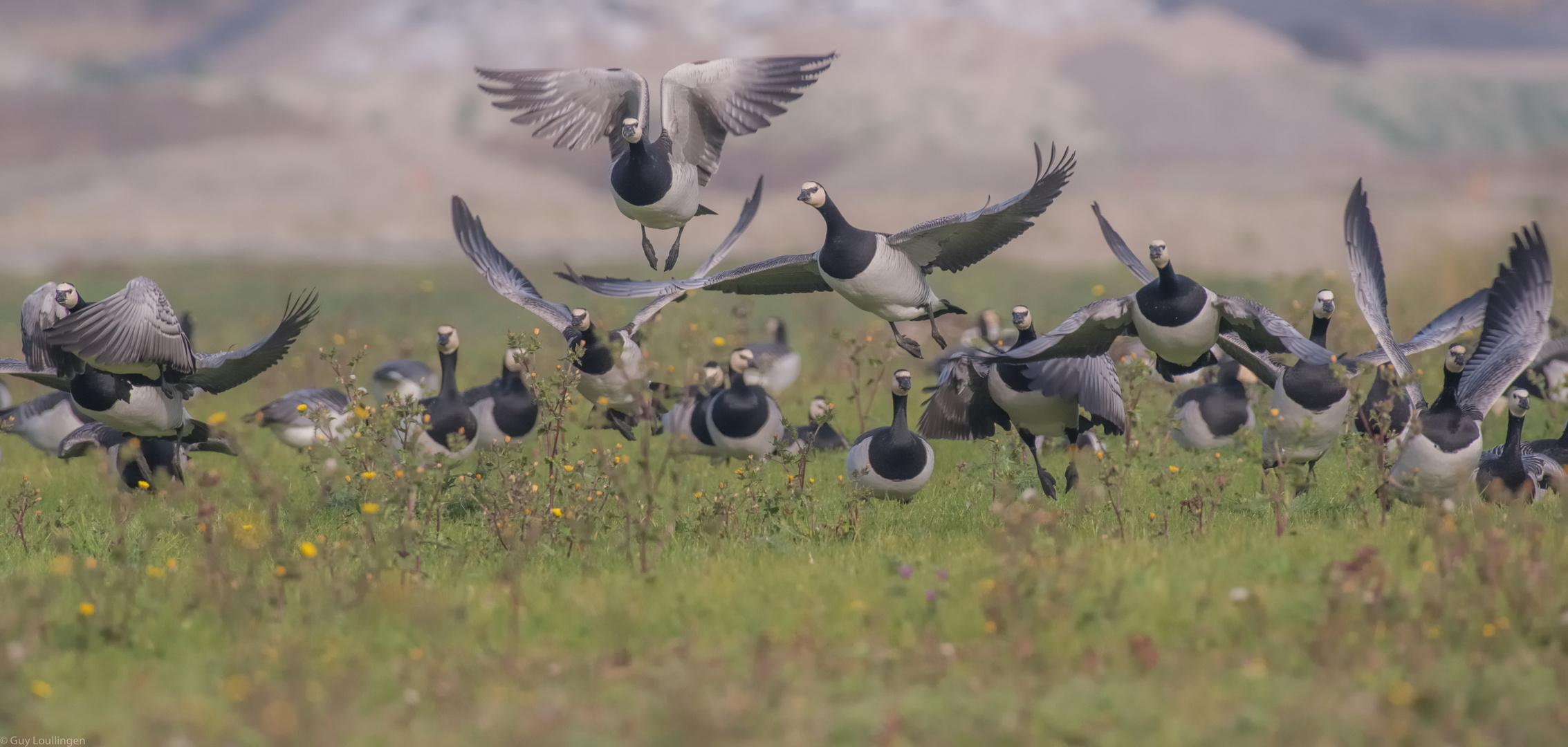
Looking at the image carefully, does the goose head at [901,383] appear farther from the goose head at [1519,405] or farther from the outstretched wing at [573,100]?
the goose head at [1519,405]

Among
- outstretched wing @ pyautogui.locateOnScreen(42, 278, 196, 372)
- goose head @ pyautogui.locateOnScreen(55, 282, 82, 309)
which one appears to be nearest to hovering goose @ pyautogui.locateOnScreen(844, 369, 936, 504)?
outstretched wing @ pyautogui.locateOnScreen(42, 278, 196, 372)

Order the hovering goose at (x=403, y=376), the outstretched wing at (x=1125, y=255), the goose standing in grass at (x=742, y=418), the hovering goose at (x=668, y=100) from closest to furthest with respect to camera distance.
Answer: the outstretched wing at (x=1125, y=255)
the hovering goose at (x=668, y=100)
the goose standing in grass at (x=742, y=418)
the hovering goose at (x=403, y=376)

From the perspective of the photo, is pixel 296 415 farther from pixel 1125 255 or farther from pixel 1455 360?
pixel 1455 360

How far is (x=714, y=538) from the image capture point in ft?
28.2

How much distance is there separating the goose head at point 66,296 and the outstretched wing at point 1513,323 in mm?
9120

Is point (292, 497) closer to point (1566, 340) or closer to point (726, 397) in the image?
point (726, 397)

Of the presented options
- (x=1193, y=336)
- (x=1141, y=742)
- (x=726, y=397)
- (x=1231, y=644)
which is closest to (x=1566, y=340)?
(x=1193, y=336)

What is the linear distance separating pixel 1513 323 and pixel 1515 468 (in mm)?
1157

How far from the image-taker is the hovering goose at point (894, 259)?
29.2 feet

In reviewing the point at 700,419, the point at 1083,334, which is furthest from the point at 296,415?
the point at 1083,334

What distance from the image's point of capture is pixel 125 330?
27.9ft

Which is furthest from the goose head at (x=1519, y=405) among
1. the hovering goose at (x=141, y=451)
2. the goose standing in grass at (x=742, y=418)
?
the hovering goose at (x=141, y=451)

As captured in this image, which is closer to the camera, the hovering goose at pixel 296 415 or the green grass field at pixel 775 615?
the green grass field at pixel 775 615

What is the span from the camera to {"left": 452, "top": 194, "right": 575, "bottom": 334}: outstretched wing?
40.0ft
